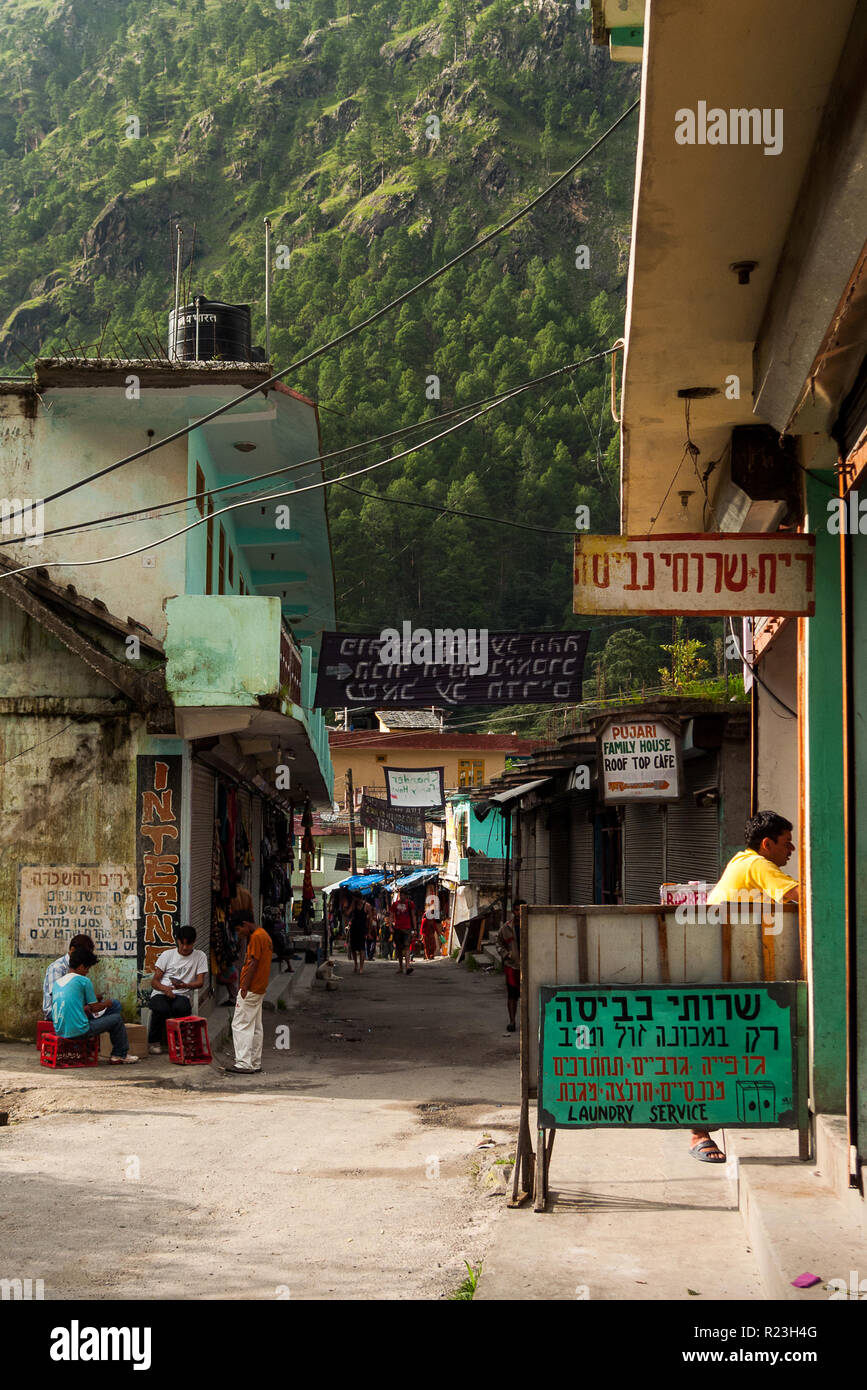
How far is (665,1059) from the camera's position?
20.4ft

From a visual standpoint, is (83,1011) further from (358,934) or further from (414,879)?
(414,879)

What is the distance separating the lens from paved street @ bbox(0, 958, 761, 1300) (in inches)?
215

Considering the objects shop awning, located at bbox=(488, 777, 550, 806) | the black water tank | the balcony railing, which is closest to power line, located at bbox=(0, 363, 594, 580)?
the balcony railing

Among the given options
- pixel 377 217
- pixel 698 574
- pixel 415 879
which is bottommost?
pixel 415 879

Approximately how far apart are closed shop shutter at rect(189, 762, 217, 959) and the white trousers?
92.3 inches

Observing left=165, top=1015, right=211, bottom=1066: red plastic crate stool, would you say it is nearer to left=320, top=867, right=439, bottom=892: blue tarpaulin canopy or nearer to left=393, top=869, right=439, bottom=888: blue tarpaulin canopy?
left=320, top=867, right=439, bottom=892: blue tarpaulin canopy

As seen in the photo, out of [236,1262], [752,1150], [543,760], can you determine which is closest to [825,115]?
[752,1150]

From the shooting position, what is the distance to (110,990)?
13.6m

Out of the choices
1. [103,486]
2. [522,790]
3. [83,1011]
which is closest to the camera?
[83,1011]

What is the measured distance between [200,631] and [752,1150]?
323 inches

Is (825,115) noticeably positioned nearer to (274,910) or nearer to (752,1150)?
(752,1150)

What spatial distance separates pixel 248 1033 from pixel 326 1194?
489cm

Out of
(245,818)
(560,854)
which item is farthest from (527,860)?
(245,818)

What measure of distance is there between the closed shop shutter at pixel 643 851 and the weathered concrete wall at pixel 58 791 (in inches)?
275
